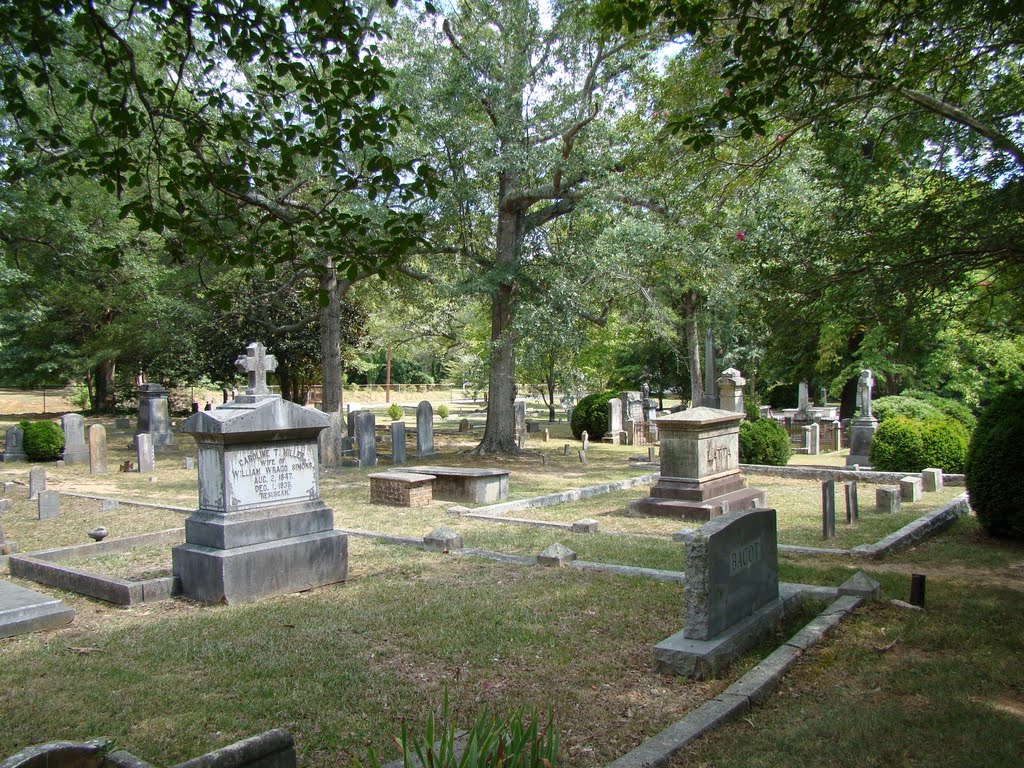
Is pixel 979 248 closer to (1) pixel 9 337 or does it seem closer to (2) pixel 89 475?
(2) pixel 89 475

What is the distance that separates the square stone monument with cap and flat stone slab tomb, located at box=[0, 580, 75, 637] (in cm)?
111

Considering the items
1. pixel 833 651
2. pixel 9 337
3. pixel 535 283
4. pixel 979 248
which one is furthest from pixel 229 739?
pixel 9 337

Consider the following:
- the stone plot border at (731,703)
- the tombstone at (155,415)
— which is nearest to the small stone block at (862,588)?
the stone plot border at (731,703)

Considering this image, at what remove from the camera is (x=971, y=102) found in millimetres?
8898

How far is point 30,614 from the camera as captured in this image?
19.5 feet

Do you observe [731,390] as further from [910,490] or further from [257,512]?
[257,512]

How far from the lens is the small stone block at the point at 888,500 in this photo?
1164 cm

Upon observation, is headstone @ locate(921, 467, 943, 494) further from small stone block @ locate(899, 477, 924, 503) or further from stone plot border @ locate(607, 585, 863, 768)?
stone plot border @ locate(607, 585, 863, 768)

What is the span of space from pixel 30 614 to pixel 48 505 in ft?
20.2

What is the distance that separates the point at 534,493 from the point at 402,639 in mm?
8505

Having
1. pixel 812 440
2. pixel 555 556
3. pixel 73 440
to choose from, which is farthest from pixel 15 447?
pixel 812 440

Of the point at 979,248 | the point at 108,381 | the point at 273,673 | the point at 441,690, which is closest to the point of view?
the point at 441,690

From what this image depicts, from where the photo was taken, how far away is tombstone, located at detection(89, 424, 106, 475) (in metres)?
17.2

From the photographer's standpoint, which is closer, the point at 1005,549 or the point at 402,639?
the point at 402,639
